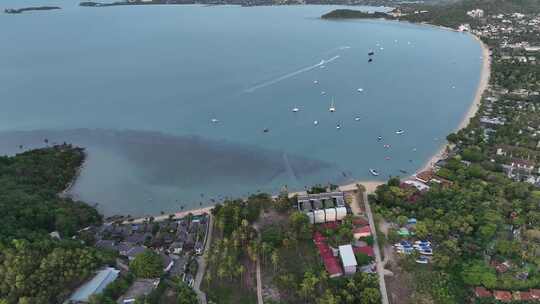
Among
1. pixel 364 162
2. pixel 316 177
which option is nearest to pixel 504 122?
pixel 364 162

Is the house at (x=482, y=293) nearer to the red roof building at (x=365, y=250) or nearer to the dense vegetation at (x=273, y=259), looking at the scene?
the dense vegetation at (x=273, y=259)

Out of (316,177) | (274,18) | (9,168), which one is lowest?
(316,177)

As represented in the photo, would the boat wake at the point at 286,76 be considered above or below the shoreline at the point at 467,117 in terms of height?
above

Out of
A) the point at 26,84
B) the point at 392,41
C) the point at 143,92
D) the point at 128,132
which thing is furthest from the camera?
the point at 392,41

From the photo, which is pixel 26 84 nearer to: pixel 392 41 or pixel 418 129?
pixel 418 129

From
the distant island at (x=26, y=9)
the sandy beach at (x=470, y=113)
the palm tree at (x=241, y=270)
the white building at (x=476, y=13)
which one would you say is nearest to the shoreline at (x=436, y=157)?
the sandy beach at (x=470, y=113)

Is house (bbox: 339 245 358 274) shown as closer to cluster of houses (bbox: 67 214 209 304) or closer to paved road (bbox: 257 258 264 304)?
paved road (bbox: 257 258 264 304)
